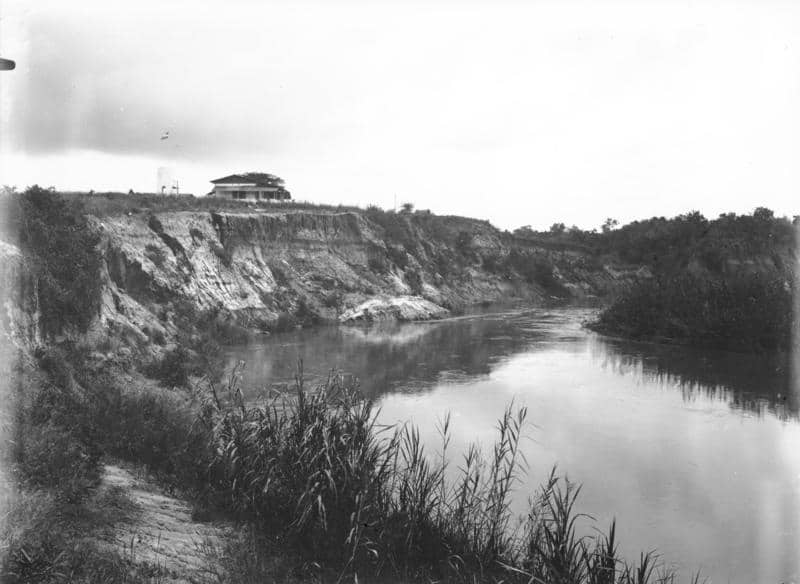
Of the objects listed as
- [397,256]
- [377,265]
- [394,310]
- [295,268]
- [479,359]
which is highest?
[397,256]

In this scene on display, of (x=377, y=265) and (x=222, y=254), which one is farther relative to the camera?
(x=377, y=265)

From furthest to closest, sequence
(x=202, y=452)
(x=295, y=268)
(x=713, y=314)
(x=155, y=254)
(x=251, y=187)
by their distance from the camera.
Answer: (x=251, y=187) < (x=295, y=268) < (x=155, y=254) < (x=713, y=314) < (x=202, y=452)

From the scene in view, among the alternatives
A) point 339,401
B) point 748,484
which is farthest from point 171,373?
point 748,484

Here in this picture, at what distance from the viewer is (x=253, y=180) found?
5625 centimetres

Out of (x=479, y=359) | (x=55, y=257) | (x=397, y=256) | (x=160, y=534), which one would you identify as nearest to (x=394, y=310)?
(x=397, y=256)

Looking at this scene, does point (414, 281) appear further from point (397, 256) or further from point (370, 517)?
point (370, 517)

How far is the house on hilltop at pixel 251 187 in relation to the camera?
55.0m

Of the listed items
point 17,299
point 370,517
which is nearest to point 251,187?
point 17,299

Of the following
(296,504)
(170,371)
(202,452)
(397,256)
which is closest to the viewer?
(296,504)

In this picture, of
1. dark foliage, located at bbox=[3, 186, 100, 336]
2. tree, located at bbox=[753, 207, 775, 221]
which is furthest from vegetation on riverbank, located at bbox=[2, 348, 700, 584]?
tree, located at bbox=[753, 207, 775, 221]

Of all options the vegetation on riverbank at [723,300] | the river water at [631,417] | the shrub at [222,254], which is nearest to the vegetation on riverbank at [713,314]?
the vegetation on riverbank at [723,300]

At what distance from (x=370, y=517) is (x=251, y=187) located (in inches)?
1989

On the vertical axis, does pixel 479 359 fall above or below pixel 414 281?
below

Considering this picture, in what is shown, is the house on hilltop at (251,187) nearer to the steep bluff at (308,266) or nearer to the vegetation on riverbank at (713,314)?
the steep bluff at (308,266)
